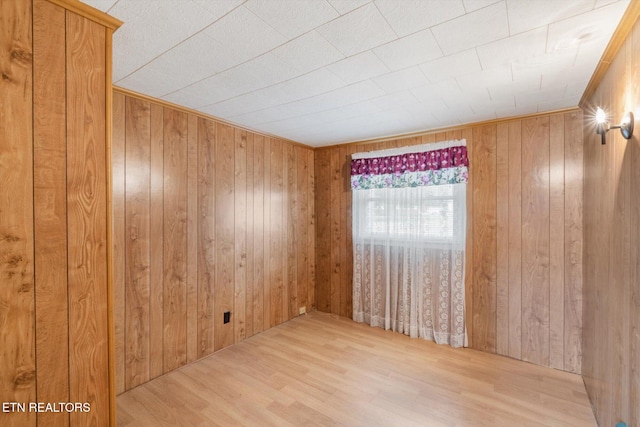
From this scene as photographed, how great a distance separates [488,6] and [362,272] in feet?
9.51

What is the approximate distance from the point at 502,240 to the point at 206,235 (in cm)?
289

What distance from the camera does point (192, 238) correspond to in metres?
2.64

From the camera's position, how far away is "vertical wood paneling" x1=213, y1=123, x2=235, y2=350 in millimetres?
2859

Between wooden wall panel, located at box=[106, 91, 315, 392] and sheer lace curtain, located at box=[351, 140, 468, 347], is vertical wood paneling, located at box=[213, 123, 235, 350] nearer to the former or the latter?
wooden wall panel, located at box=[106, 91, 315, 392]

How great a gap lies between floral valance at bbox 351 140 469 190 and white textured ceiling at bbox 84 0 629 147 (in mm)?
497

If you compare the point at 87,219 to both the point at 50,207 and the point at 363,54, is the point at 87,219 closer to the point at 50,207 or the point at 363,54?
the point at 50,207

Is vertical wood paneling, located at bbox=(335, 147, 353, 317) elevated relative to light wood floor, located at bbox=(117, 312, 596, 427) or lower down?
elevated

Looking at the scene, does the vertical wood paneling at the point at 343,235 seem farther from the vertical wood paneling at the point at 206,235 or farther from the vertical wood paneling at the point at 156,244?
the vertical wood paneling at the point at 156,244

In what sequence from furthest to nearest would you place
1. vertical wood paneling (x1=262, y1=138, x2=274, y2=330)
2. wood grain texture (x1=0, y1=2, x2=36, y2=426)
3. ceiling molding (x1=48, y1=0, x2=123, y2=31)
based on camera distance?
vertical wood paneling (x1=262, y1=138, x2=274, y2=330) < ceiling molding (x1=48, y1=0, x2=123, y2=31) < wood grain texture (x1=0, y1=2, x2=36, y2=426)

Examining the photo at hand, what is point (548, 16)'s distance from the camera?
1305 mm

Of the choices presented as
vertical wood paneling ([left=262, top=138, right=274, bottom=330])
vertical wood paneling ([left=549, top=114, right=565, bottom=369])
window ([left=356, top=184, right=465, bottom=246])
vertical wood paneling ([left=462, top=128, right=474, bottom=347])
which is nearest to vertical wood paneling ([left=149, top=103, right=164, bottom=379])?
vertical wood paneling ([left=262, top=138, right=274, bottom=330])

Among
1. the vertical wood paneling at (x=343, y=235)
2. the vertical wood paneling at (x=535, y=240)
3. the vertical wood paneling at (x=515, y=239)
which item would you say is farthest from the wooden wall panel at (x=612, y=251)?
the vertical wood paneling at (x=343, y=235)

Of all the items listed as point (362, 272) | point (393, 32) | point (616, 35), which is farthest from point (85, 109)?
point (362, 272)

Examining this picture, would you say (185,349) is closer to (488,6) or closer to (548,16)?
(488,6)
